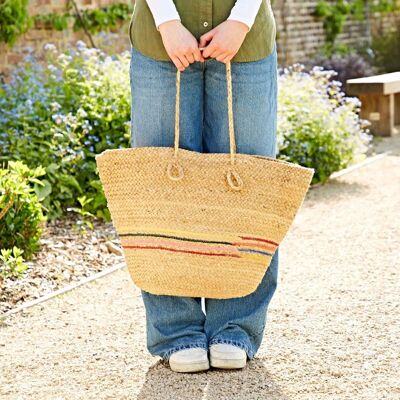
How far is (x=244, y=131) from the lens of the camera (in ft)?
9.34

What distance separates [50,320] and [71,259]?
919 millimetres

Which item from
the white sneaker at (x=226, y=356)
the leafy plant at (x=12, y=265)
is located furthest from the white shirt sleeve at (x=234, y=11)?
the leafy plant at (x=12, y=265)

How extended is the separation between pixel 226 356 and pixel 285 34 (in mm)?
8757

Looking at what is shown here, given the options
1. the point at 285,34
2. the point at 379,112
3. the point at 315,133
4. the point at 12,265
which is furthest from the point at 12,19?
the point at 285,34

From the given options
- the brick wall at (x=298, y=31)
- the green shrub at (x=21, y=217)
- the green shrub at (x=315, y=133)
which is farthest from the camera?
the brick wall at (x=298, y=31)

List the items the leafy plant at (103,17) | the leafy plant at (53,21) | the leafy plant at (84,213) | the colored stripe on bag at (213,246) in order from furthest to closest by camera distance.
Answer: the leafy plant at (103,17) < the leafy plant at (53,21) < the leafy plant at (84,213) < the colored stripe on bag at (213,246)

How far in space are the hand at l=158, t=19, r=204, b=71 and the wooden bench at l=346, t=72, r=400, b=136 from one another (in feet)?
18.7

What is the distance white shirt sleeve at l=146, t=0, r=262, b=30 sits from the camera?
273cm

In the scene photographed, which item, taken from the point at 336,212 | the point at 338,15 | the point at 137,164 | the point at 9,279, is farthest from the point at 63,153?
the point at 338,15

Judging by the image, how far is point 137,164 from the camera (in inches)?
109

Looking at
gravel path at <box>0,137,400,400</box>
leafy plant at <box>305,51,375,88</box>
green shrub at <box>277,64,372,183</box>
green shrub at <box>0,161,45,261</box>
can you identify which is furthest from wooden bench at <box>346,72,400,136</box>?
green shrub at <box>0,161,45,261</box>

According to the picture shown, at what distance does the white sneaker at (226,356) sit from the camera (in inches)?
116

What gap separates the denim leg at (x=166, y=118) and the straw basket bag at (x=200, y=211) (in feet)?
0.21

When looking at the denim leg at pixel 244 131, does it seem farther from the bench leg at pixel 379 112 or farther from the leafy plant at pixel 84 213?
the bench leg at pixel 379 112
